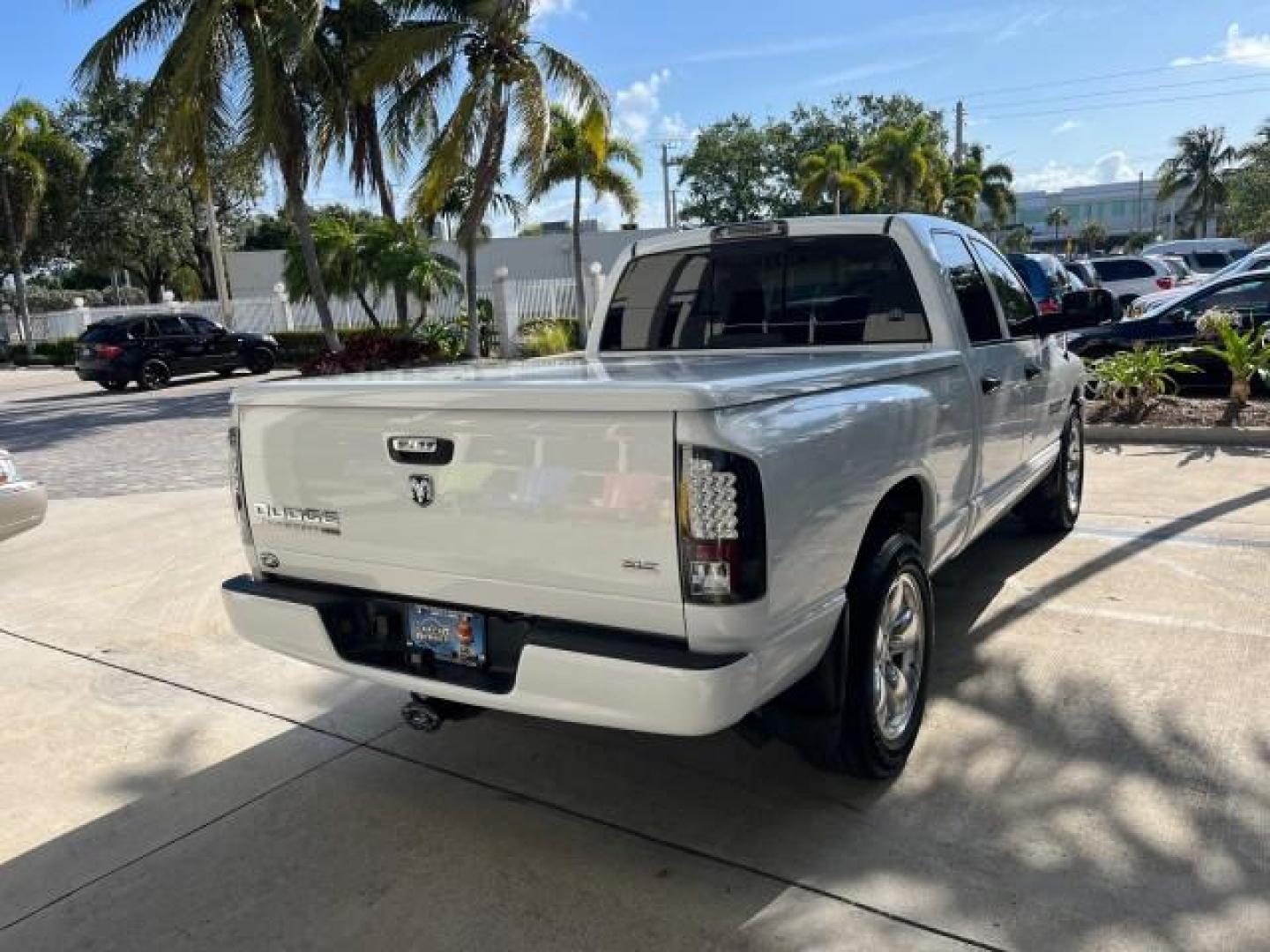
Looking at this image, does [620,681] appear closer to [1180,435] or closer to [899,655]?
[899,655]

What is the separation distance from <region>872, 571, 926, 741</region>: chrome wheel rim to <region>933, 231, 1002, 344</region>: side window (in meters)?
1.42

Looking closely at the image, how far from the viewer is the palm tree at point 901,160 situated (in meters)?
43.4

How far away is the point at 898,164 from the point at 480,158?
30.0m

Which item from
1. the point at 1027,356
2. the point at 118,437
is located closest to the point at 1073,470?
the point at 1027,356

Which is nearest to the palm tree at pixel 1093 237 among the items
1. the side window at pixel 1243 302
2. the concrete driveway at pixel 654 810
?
the side window at pixel 1243 302

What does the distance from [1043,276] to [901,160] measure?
2978 cm

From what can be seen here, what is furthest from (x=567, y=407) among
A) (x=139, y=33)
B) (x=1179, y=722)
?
(x=139, y=33)

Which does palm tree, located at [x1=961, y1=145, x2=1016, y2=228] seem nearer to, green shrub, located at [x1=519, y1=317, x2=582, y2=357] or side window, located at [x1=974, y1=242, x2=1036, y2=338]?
green shrub, located at [x1=519, y1=317, x2=582, y2=357]

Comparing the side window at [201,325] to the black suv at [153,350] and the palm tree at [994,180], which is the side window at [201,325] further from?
the palm tree at [994,180]

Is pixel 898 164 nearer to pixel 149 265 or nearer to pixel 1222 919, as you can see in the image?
pixel 149 265

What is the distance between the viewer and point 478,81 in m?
18.0

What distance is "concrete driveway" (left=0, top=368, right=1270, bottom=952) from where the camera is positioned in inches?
111

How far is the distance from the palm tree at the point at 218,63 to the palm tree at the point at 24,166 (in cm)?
1703

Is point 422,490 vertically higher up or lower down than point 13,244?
lower down
